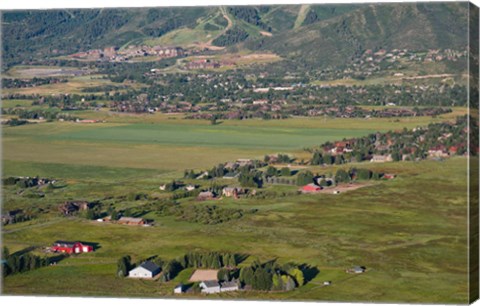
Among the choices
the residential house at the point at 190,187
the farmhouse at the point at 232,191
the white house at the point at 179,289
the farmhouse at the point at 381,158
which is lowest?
the white house at the point at 179,289

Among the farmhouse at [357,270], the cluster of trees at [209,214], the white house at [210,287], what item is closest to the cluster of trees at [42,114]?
the cluster of trees at [209,214]

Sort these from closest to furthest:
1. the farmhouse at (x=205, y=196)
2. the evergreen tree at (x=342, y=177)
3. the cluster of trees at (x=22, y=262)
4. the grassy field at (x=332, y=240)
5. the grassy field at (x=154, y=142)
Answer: the grassy field at (x=332, y=240) < the cluster of trees at (x=22, y=262) < the farmhouse at (x=205, y=196) < the evergreen tree at (x=342, y=177) < the grassy field at (x=154, y=142)

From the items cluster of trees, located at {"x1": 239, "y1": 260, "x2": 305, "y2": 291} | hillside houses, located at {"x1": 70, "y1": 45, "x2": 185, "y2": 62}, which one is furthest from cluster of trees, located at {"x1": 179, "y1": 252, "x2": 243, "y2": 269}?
hillside houses, located at {"x1": 70, "y1": 45, "x2": 185, "y2": 62}

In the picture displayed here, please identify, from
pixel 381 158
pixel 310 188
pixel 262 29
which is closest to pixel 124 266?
pixel 310 188

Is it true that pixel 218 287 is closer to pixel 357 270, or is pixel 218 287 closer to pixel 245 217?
pixel 357 270

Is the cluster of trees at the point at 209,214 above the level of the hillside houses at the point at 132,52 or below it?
below

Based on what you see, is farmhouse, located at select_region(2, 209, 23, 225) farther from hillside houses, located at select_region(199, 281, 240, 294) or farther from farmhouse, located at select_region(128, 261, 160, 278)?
hillside houses, located at select_region(199, 281, 240, 294)

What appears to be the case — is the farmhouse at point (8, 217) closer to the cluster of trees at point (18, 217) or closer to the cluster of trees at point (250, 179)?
the cluster of trees at point (18, 217)
